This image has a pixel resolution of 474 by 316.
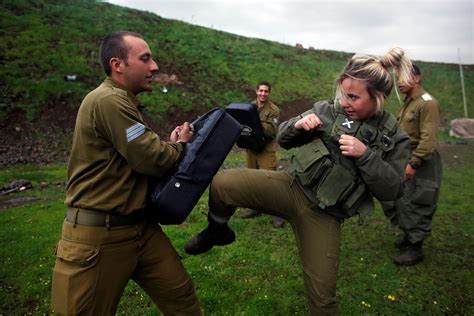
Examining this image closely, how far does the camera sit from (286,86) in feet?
80.8

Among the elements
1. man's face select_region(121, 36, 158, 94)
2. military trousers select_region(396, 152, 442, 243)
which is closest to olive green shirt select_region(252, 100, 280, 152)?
military trousers select_region(396, 152, 442, 243)

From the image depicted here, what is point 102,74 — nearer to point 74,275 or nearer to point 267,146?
point 267,146

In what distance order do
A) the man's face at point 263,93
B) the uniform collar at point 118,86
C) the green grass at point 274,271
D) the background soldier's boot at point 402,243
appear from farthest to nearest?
the man's face at point 263,93, the background soldier's boot at point 402,243, the green grass at point 274,271, the uniform collar at point 118,86

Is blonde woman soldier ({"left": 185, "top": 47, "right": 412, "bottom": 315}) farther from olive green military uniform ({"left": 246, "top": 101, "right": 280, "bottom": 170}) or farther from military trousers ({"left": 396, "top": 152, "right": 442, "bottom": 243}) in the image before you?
olive green military uniform ({"left": 246, "top": 101, "right": 280, "bottom": 170})

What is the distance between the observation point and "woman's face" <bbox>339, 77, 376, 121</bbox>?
121 inches

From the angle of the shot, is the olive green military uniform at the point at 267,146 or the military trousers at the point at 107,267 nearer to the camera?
the military trousers at the point at 107,267

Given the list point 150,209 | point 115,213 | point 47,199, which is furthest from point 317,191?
point 47,199

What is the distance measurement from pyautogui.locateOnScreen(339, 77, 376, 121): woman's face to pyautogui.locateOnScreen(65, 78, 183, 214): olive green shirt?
160cm

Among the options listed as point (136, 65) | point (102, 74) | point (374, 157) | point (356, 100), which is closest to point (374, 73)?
point (356, 100)

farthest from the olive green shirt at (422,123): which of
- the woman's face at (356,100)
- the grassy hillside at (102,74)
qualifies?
the grassy hillside at (102,74)

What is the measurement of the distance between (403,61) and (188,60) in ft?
66.9

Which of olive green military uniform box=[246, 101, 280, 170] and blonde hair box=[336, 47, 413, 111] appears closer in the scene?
blonde hair box=[336, 47, 413, 111]

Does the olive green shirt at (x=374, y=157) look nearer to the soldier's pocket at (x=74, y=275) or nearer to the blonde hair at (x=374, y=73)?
the blonde hair at (x=374, y=73)

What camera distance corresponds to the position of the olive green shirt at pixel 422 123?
5.41 meters
